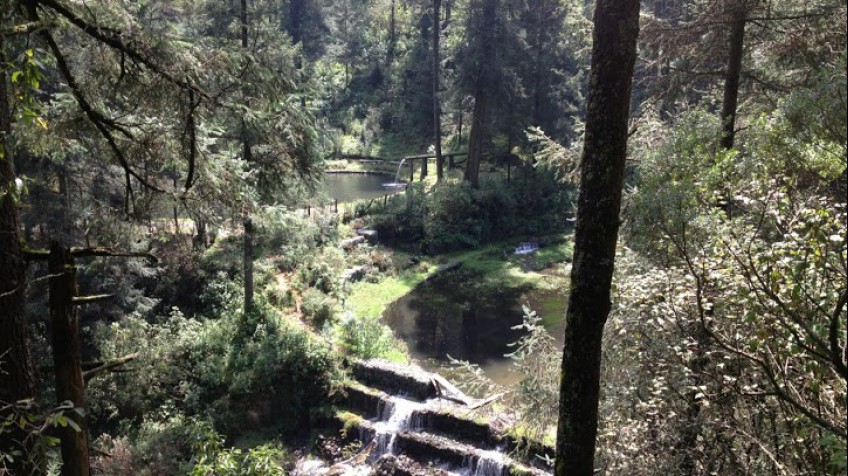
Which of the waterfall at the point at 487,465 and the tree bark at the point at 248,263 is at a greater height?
the tree bark at the point at 248,263

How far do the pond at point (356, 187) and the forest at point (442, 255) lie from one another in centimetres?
524

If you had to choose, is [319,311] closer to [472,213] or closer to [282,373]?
[282,373]

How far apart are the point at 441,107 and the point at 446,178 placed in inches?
179

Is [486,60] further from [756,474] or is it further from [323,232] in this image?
[756,474]

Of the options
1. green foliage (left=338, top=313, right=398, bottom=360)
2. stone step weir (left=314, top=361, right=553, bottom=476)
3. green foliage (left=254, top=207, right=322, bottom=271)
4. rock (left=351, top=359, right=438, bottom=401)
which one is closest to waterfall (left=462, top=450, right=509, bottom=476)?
stone step weir (left=314, top=361, right=553, bottom=476)

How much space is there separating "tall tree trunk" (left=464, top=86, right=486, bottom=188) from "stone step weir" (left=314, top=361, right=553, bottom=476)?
54.6 feet

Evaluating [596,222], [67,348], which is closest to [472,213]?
[596,222]

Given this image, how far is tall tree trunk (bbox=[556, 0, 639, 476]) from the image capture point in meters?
4.62

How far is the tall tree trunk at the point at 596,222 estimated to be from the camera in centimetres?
462

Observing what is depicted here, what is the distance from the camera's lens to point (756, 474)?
5203 millimetres

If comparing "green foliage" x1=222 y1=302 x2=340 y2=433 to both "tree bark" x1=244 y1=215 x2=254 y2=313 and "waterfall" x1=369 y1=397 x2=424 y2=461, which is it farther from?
"waterfall" x1=369 y1=397 x2=424 y2=461

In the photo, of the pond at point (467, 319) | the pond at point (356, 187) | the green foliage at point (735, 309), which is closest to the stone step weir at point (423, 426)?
the pond at point (467, 319)

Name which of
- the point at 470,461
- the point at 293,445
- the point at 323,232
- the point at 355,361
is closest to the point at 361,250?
the point at 323,232

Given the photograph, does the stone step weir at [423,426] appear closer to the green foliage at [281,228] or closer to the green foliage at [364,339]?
the green foliage at [364,339]
